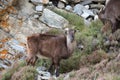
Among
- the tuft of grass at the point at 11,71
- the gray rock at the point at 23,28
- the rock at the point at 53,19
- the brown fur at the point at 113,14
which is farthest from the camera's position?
the rock at the point at 53,19

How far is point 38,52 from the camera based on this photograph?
14602 millimetres

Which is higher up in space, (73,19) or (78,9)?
(78,9)

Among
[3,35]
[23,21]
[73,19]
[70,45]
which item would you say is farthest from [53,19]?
[70,45]

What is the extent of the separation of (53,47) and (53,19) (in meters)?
3.82

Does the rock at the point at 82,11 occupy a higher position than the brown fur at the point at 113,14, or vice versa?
the brown fur at the point at 113,14

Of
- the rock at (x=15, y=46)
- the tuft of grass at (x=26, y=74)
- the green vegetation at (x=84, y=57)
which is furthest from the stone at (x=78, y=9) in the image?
the tuft of grass at (x=26, y=74)

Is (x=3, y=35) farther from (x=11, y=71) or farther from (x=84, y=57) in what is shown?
(x=84, y=57)

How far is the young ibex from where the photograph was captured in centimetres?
1427

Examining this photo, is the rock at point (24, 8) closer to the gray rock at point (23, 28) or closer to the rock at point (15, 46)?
the gray rock at point (23, 28)

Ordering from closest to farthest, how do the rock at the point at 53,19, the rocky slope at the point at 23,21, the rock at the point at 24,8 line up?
the rocky slope at the point at 23,21, the rock at the point at 24,8, the rock at the point at 53,19

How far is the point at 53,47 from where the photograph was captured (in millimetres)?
14508

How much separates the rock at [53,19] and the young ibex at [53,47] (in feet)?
11.6

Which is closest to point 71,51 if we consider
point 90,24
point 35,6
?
point 90,24

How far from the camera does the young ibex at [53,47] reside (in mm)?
14273
